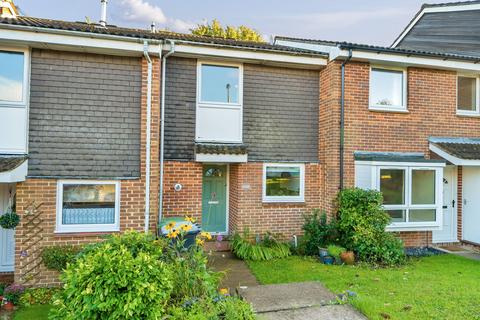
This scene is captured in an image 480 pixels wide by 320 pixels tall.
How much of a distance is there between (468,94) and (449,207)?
364cm

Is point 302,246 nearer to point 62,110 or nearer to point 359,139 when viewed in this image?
point 359,139

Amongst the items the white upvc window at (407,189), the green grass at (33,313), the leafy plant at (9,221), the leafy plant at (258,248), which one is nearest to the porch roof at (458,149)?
the white upvc window at (407,189)

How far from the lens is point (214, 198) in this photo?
9211mm

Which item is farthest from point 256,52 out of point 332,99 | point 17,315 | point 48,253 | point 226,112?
point 17,315

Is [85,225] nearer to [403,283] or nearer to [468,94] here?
[403,283]

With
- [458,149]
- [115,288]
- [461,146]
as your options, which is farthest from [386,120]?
[115,288]

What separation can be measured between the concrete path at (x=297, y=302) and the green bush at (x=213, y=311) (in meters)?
0.51

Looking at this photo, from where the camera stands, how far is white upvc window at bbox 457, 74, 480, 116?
31.9 ft

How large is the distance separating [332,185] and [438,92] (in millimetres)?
4371

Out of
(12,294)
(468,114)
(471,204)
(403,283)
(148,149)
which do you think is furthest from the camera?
(468,114)

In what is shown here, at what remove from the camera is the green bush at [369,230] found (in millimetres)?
7465

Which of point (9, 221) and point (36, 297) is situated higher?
point (9, 221)

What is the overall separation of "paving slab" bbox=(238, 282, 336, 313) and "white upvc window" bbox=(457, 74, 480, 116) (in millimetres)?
7924

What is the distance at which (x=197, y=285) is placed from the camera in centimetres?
443
